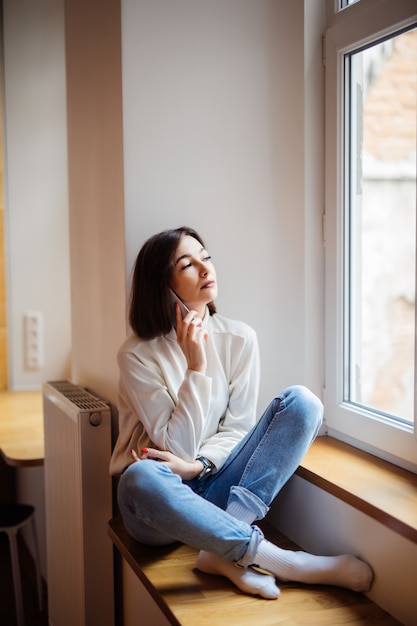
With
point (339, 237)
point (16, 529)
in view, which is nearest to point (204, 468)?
point (339, 237)

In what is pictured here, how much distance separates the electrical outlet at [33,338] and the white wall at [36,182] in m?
0.02

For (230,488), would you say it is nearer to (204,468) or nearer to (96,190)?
(204,468)

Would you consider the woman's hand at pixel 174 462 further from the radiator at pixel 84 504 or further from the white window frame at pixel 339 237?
the white window frame at pixel 339 237

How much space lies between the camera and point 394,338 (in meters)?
2.88

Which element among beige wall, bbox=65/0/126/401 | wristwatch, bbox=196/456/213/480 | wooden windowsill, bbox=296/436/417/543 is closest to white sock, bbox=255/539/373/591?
wooden windowsill, bbox=296/436/417/543

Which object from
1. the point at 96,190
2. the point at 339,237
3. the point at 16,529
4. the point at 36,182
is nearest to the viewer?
the point at 339,237

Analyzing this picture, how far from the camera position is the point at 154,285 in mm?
1764

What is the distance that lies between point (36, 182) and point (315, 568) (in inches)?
98.5

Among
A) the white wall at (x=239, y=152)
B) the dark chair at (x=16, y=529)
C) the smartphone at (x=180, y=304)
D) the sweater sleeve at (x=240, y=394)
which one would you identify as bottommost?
the dark chair at (x=16, y=529)

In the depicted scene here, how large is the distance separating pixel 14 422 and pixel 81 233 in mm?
877

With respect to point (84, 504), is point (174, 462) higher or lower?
higher

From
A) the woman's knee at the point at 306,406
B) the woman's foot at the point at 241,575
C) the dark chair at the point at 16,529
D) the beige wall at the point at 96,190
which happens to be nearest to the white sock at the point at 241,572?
the woman's foot at the point at 241,575

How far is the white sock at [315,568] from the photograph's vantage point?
4.70 feet

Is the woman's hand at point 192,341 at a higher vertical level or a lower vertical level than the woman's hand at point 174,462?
higher
